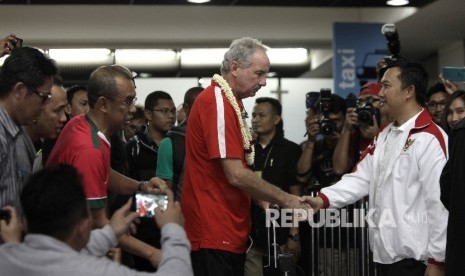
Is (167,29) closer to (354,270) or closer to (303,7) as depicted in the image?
(303,7)

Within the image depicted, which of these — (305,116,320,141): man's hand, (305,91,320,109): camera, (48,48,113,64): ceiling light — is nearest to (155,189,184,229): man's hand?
(305,116,320,141): man's hand

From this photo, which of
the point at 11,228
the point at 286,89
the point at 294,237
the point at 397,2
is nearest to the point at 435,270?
the point at 294,237

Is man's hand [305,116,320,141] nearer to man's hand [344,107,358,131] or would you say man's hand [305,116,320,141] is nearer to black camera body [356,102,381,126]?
man's hand [344,107,358,131]

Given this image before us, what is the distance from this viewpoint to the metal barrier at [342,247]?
607 cm

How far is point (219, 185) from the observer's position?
14.3 ft

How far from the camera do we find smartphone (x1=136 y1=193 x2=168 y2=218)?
3.20 m

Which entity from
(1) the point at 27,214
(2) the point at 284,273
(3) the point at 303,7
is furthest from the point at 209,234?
(3) the point at 303,7

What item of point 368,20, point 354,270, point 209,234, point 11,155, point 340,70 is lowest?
point 354,270

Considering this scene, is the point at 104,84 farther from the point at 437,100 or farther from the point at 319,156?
the point at 437,100

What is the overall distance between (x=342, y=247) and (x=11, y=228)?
11.6ft

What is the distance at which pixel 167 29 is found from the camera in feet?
32.2

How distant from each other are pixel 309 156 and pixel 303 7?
3666mm

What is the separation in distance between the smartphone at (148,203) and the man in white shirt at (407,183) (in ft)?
5.65

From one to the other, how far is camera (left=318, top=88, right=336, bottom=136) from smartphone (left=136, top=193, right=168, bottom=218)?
3459mm
